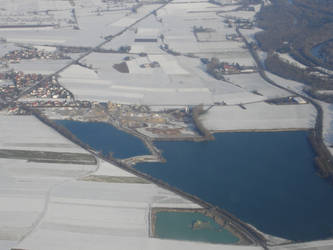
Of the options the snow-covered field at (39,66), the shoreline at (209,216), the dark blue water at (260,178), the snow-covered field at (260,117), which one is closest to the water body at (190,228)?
the shoreline at (209,216)

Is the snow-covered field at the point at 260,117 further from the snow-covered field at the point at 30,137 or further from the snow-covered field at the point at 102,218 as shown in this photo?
the snow-covered field at the point at 30,137

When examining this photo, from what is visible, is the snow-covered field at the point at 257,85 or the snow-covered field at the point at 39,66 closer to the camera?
the snow-covered field at the point at 257,85

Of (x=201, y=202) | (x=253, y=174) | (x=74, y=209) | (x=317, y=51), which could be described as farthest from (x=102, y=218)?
(x=317, y=51)

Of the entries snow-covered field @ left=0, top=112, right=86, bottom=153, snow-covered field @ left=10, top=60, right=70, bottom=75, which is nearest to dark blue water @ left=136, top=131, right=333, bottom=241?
snow-covered field @ left=0, top=112, right=86, bottom=153

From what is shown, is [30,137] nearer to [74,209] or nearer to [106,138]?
[106,138]

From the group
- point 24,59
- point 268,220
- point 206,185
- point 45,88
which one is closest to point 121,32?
point 24,59

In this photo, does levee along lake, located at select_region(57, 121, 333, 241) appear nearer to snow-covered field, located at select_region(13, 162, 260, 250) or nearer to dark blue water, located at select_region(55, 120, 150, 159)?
dark blue water, located at select_region(55, 120, 150, 159)
